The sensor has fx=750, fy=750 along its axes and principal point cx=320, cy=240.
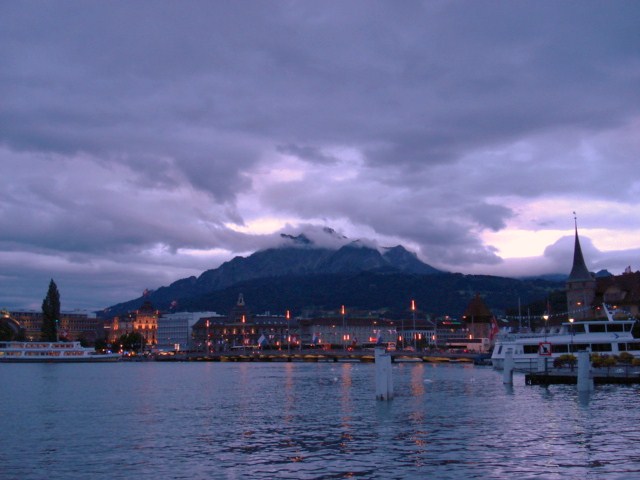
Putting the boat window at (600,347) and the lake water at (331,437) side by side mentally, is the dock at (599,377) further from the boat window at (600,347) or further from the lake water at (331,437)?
the boat window at (600,347)

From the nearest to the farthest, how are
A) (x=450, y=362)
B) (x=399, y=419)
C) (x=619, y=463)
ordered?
(x=619, y=463), (x=399, y=419), (x=450, y=362)

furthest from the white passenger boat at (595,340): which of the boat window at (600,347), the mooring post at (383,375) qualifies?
the mooring post at (383,375)

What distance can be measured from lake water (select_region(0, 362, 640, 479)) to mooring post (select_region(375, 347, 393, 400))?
5.19ft

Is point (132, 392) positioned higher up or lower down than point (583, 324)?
lower down

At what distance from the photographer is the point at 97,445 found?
39938 millimetres

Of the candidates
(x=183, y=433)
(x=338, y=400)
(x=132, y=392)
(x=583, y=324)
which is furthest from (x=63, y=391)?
(x=583, y=324)

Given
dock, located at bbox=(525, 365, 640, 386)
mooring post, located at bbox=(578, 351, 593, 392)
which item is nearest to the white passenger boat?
dock, located at bbox=(525, 365, 640, 386)

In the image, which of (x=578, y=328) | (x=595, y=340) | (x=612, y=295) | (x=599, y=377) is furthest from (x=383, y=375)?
(x=612, y=295)

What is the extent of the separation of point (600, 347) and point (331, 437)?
70448 mm

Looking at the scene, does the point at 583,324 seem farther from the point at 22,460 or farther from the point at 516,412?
the point at 22,460

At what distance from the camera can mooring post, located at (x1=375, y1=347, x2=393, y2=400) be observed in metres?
56.7

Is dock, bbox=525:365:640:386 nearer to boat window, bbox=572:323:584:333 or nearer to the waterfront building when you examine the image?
boat window, bbox=572:323:584:333

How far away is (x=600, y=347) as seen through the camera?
101m

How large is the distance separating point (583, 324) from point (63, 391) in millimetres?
68538
